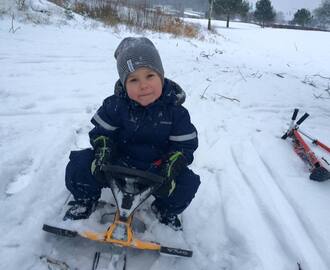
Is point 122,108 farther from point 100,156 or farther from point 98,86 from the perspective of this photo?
point 98,86

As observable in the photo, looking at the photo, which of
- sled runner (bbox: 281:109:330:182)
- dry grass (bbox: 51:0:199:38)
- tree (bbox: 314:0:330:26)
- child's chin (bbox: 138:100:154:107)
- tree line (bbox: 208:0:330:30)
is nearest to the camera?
child's chin (bbox: 138:100:154:107)

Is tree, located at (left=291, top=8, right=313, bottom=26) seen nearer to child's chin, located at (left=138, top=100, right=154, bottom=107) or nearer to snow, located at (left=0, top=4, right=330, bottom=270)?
snow, located at (left=0, top=4, right=330, bottom=270)

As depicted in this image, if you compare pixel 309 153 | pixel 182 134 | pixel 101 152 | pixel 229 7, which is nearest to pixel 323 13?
pixel 229 7

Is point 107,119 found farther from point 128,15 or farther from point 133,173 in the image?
point 128,15

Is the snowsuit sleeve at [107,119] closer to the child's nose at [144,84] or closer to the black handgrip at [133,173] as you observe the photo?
the child's nose at [144,84]

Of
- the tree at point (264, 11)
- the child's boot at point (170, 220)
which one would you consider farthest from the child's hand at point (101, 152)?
the tree at point (264, 11)

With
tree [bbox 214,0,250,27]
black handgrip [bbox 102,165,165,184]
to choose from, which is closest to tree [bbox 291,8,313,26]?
tree [bbox 214,0,250,27]

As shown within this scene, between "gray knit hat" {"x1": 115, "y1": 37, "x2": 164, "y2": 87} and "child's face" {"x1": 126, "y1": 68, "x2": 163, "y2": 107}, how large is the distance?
0.12 feet

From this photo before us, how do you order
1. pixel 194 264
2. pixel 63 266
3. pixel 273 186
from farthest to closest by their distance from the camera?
pixel 273 186 < pixel 194 264 < pixel 63 266

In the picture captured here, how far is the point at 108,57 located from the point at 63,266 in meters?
5.55

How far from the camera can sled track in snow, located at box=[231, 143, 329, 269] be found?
7.93 feet

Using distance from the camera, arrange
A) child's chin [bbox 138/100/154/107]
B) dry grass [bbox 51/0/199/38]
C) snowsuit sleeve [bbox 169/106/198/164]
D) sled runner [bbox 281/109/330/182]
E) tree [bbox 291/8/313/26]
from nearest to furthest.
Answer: child's chin [bbox 138/100/154/107]
snowsuit sleeve [bbox 169/106/198/164]
sled runner [bbox 281/109/330/182]
dry grass [bbox 51/0/199/38]
tree [bbox 291/8/313/26]

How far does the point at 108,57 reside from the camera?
23.0ft

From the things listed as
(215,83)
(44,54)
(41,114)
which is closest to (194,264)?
(41,114)
